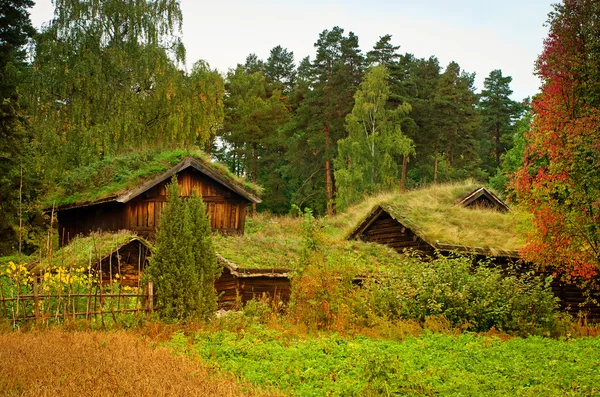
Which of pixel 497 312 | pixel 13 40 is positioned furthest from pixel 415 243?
pixel 13 40

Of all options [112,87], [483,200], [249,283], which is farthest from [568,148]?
[112,87]

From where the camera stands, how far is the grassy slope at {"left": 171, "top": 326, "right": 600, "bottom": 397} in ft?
26.7

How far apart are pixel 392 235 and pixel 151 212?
9624mm

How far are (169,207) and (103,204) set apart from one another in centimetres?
1190

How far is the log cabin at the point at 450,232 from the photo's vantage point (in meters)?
20.9

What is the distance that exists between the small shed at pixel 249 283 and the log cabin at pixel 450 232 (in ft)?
14.7

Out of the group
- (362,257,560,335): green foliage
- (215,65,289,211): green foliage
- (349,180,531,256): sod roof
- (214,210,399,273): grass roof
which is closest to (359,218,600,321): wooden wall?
(349,180,531,256): sod roof

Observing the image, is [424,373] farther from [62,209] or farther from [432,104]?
[432,104]

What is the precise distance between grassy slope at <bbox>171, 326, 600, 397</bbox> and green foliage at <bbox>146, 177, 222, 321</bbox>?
1558 mm

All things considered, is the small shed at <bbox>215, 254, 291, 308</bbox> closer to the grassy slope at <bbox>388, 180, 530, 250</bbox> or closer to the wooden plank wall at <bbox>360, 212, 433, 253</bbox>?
the wooden plank wall at <bbox>360, 212, 433, 253</bbox>

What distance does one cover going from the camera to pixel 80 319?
38.0ft

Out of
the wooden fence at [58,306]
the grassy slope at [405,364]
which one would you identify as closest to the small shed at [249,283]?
the wooden fence at [58,306]

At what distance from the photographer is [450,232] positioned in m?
22.0

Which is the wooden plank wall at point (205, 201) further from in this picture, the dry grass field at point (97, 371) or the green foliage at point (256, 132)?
the green foliage at point (256, 132)
